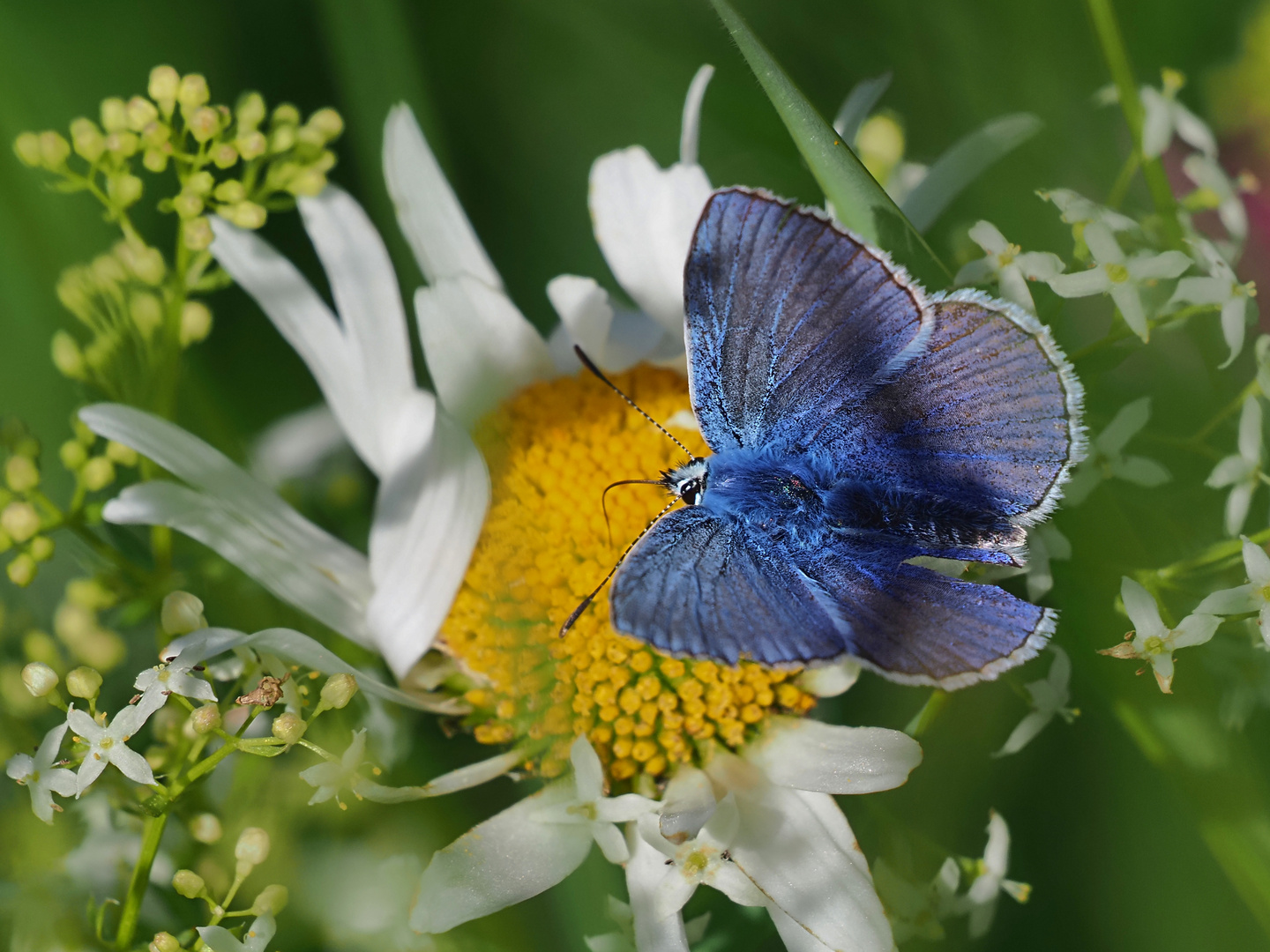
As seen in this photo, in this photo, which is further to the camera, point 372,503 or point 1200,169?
→ point 372,503

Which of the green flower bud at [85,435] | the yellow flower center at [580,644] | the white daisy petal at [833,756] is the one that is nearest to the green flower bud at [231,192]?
the green flower bud at [85,435]

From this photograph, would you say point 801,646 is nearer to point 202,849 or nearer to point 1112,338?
point 1112,338

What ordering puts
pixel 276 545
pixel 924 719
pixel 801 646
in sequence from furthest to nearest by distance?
1. pixel 276 545
2. pixel 924 719
3. pixel 801 646

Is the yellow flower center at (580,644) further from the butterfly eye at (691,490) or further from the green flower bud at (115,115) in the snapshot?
the green flower bud at (115,115)

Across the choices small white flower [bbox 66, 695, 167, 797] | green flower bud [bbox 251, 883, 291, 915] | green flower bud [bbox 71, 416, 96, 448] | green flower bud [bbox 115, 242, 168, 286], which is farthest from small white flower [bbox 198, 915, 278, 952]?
green flower bud [bbox 115, 242, 168, 286]

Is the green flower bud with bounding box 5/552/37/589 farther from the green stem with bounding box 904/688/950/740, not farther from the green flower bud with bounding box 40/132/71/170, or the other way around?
the green stem with bounding box 904/688/950/740

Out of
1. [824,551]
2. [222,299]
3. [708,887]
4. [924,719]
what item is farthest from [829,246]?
[222,299]
